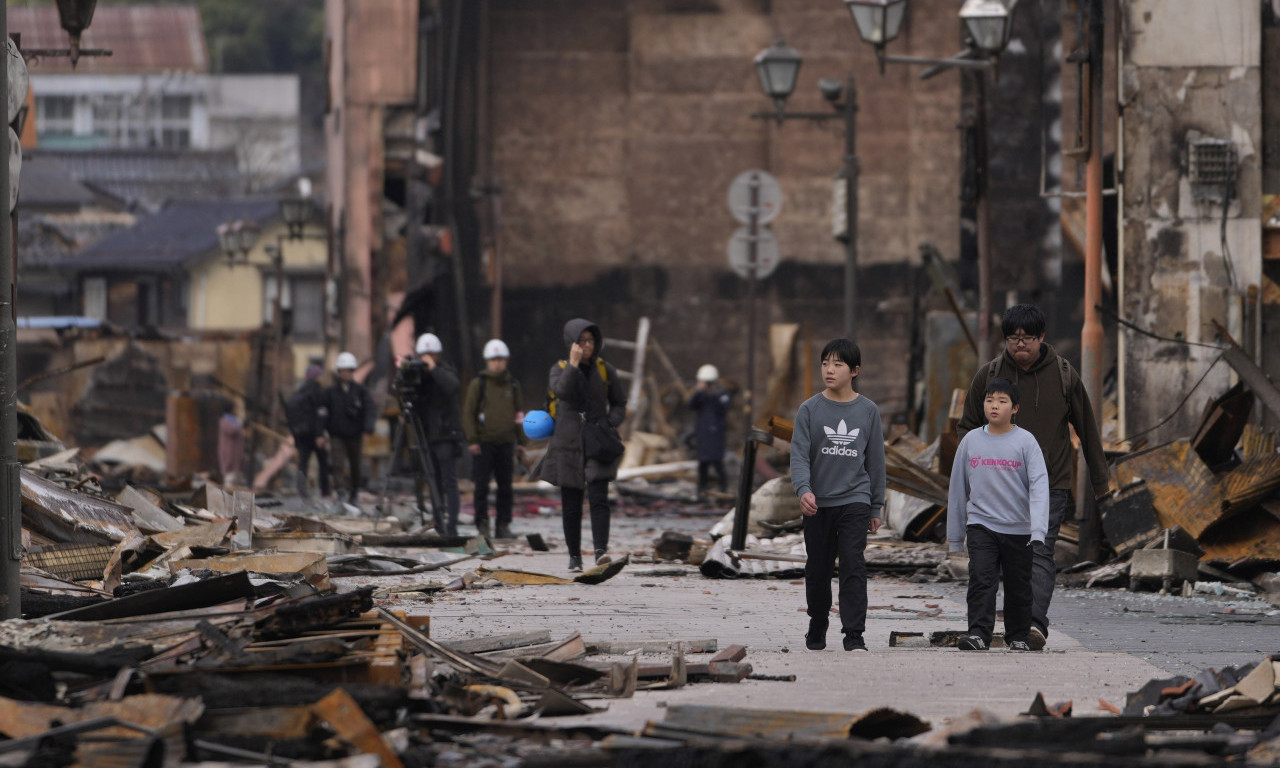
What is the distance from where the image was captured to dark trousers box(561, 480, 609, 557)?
540 inches

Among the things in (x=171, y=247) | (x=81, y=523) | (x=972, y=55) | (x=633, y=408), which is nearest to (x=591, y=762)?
(x=81, y=523)

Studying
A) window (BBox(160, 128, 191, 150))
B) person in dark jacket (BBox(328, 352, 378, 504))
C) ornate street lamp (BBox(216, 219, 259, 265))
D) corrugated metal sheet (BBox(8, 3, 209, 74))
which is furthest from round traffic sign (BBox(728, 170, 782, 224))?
window (BBox(160, 128, 191, 150))

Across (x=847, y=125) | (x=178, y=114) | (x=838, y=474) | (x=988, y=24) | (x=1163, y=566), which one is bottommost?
(x=1163, y=566)

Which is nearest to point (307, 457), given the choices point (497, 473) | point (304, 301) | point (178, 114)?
point (497, 473)

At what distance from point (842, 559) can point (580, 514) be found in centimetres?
490

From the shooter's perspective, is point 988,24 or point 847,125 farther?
point 847,125

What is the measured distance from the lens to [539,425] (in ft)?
49.9

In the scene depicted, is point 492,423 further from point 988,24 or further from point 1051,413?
point 1051,413

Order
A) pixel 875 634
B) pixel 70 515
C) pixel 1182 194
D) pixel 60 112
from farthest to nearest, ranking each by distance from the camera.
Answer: pixel 60 112 < pixel 1182 194 < pixel 70 515 < pixel 875 634

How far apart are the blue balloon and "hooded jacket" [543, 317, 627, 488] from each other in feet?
3.55

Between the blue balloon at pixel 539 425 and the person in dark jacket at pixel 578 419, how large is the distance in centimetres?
108

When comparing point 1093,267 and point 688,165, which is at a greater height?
point 688,165

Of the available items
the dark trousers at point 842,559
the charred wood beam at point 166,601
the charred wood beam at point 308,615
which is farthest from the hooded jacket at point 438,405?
the charred wood beam at point 308,615

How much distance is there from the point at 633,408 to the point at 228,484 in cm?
702
